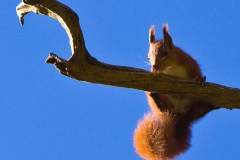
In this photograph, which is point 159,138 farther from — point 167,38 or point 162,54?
point 167,38

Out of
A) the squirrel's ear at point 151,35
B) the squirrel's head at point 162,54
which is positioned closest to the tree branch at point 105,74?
the squirrel's head at point 162,54

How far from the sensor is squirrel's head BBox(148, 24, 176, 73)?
4.45m

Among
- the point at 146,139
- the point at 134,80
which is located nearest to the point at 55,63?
the point at 134,80

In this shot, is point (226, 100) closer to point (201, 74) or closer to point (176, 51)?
point (201, 74)

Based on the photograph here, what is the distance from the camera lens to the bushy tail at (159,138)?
→ 4.12 m

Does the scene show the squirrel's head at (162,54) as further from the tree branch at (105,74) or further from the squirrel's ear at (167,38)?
the tree branch at (105,74)

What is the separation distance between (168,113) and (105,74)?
1085 mm

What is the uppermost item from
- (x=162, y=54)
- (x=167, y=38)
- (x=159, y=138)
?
(x=167, y=38)

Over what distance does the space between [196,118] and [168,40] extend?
80 centimetres

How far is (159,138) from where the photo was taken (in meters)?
4.16

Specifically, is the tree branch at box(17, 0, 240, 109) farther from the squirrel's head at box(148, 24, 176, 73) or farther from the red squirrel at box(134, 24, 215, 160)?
the squirrel's head at box(148, 24, 176, 73)

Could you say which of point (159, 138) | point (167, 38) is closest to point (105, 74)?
point (159, 138)

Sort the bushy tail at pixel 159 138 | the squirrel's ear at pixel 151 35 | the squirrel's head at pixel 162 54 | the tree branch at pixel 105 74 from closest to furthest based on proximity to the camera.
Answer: the tree branch at pixel 105 74, the bushy tail at pixel 159 138, the squirrel's head at pixel 162 54, the squirrel's ear at pixel 151 35

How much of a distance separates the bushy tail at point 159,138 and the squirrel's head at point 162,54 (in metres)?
0.45
